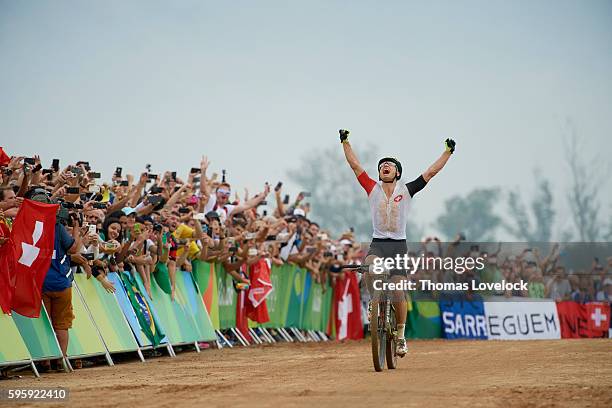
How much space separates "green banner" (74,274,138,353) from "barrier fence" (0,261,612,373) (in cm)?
1

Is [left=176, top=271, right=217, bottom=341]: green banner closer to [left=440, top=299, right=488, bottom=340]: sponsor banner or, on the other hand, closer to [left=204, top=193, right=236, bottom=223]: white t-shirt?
[left=204, top=193, right=236, bottom=223]: white t-shirt

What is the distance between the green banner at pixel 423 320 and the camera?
1257 inches

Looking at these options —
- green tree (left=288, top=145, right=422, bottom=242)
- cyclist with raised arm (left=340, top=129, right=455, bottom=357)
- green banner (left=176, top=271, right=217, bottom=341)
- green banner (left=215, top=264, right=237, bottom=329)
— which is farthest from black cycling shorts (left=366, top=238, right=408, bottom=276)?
green tree (left=288, top=145, right=422, bottom=242)

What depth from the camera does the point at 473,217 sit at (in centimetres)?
10531

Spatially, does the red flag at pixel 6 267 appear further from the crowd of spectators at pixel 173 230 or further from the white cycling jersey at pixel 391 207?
the white cycling jersey at pixel 391 207

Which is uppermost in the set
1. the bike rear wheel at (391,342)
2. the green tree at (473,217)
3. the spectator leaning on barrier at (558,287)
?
the green tree at (473,217)

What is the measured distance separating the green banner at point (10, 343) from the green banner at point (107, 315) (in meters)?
2.20


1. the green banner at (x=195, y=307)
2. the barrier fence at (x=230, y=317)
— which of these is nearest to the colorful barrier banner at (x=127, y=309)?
the barrier fence at (x=230, y=317)

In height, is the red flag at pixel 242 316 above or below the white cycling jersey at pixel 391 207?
below

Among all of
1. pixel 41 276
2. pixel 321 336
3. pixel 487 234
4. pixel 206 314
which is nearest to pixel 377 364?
pixel 41 276

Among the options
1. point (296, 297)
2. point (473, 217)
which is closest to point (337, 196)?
point (473, 217)

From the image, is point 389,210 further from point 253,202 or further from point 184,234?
point 253,202

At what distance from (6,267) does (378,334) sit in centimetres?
457

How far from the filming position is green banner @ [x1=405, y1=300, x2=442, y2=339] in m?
31.9
